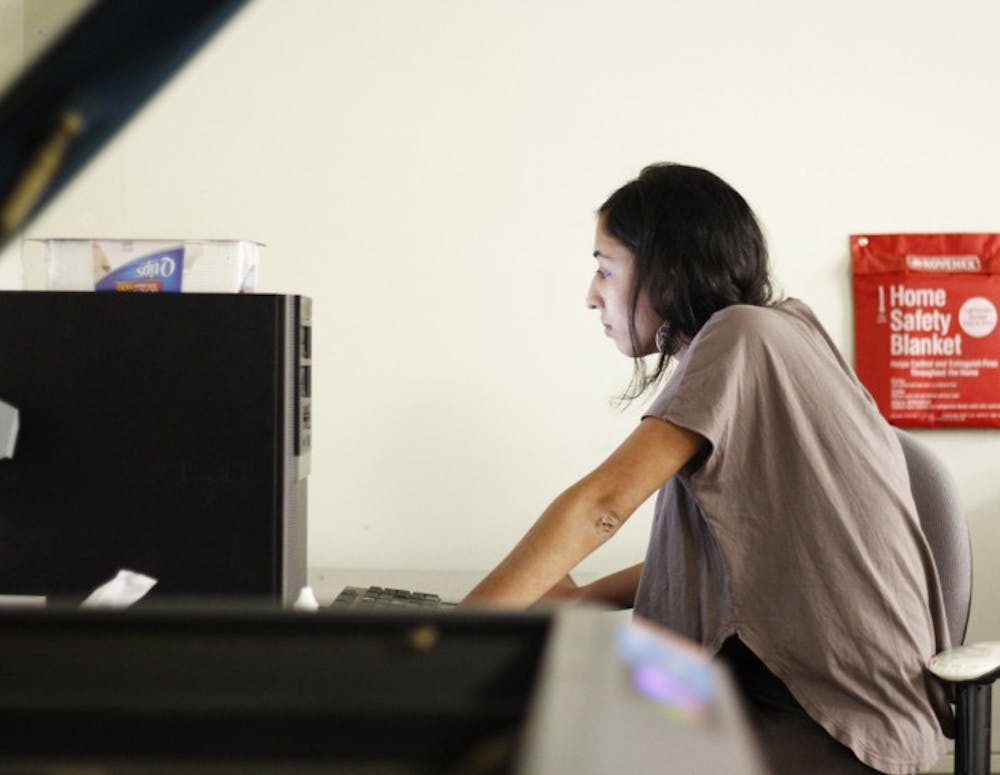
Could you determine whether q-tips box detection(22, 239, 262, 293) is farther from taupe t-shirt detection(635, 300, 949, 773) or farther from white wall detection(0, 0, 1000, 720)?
white wall detection(0, 0, 1000, 720)

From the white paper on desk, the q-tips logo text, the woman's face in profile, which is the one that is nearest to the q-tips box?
the q-tips logo text

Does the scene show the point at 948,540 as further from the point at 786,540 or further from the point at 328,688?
the point at 328,688

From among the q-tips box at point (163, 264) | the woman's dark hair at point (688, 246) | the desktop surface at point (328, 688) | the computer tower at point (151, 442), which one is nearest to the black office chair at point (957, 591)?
the woman's dark hair at point (688, 246)

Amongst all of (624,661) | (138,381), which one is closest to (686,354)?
(138,381)

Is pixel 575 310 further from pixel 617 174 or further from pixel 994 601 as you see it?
pixel 994 601

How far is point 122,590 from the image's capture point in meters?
1.15

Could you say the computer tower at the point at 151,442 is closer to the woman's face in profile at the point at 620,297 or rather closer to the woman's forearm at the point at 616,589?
the woman's face in profile at the point at 620,297

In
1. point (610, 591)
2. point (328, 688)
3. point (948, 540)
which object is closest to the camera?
point (328, 688)

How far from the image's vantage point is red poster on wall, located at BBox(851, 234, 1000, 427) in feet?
8.16

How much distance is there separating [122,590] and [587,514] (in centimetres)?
44

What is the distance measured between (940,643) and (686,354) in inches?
17.5

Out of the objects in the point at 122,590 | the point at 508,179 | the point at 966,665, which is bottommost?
the point at 966,665

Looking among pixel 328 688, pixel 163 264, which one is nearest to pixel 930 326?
pixel 163 264

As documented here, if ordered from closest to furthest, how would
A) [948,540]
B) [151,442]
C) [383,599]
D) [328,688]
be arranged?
[328,688]
[151,442]
[383,599]
[948,540]
